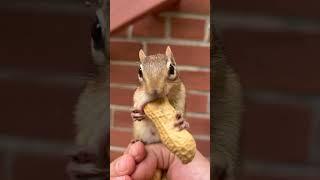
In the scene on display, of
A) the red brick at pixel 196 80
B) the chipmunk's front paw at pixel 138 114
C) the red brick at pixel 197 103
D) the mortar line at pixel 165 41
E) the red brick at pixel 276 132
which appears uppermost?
the mortar line at pixel 165 41

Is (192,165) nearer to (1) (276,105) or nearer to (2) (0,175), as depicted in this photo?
(1) (276,105)

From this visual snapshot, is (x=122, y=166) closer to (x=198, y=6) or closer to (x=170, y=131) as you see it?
(x=170, y=131)

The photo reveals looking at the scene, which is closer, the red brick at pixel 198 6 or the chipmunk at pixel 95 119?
the chipmunk at pixel 95 119

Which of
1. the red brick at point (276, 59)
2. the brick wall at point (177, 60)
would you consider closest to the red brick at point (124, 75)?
the brick wall at point (177, 60)

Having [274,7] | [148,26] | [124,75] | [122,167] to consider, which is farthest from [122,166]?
[274,7]

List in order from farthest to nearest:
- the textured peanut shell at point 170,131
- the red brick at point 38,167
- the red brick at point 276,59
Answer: the red brick at point 38,167 < the red brick at point 276,59 < the textured peanut shell at point 170,131

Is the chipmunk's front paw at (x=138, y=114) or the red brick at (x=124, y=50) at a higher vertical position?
the red brick at (x=124, y=50)

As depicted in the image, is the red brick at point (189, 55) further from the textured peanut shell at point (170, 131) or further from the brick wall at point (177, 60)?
the textured peanut shell at point (170, 131)
